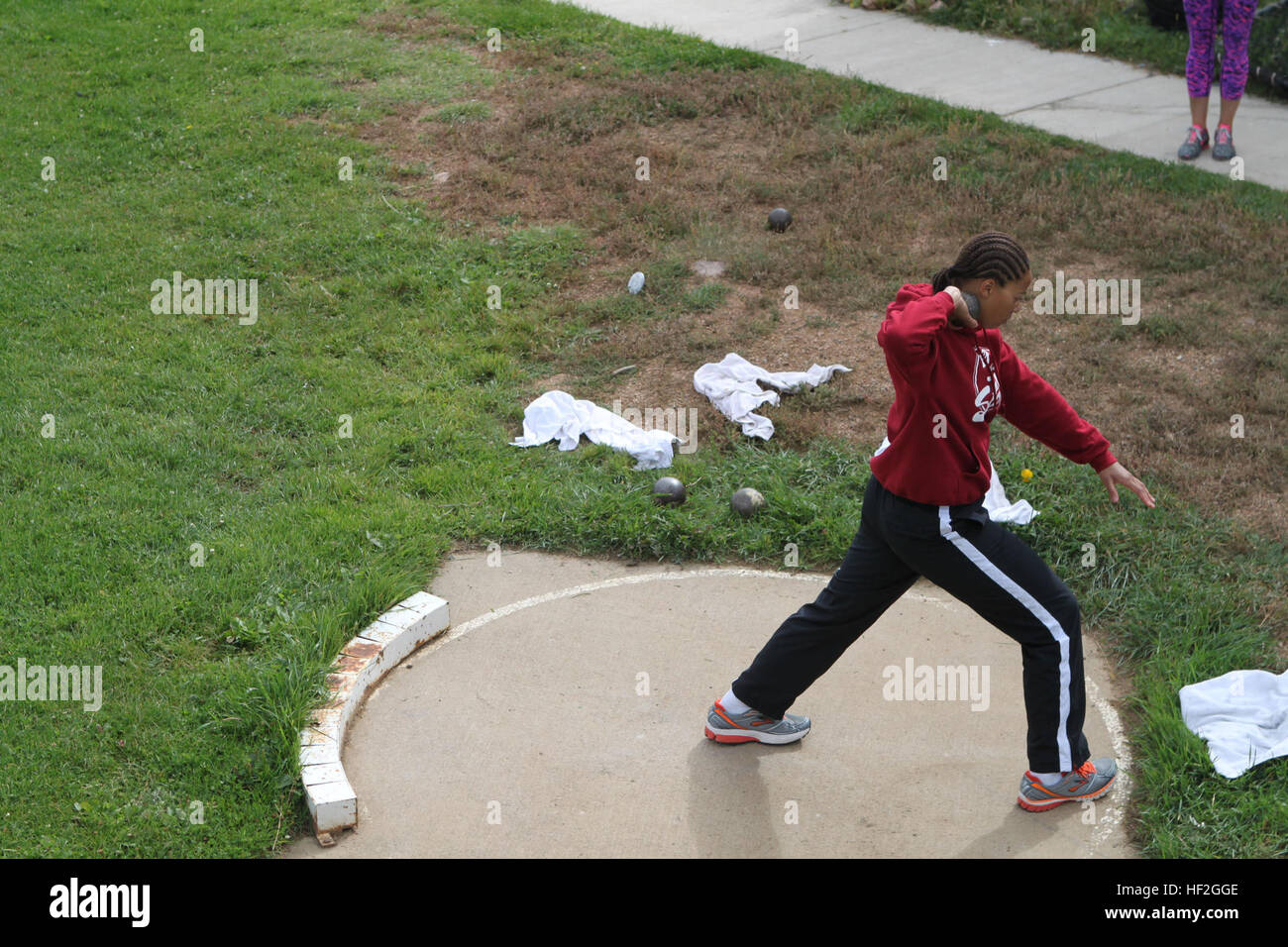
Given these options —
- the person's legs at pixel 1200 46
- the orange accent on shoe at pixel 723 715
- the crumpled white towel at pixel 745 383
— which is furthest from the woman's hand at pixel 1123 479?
the person's legs at pixel 1200 46

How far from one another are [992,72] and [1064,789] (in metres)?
9.44

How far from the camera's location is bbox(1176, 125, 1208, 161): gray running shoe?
9.77m

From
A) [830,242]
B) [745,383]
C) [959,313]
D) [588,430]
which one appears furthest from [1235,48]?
[959,313]

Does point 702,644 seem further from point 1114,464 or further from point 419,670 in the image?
point 1114,464

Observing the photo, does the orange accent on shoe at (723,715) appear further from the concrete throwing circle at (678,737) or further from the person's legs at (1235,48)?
the person's legs at (1235,48)

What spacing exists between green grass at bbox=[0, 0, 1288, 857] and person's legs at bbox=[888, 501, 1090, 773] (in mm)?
597

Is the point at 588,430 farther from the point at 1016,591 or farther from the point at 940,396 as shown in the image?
the point at 1016,591

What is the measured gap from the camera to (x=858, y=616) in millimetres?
4453

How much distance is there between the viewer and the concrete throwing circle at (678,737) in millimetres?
4359

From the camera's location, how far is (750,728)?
4.77m

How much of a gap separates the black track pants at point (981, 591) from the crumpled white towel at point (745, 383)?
2602mm

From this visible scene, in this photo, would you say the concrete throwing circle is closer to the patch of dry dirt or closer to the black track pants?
the black track pants

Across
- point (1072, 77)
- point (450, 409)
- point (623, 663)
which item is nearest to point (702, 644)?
point (623, 663)

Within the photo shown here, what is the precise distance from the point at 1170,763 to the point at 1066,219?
5433 millimetres
